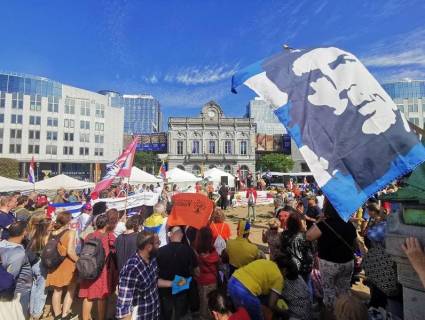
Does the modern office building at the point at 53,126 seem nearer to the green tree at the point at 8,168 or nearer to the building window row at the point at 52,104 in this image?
the building window row at the point at 52,104

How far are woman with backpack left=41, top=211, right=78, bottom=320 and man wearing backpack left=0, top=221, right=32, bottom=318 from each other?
2.18ft

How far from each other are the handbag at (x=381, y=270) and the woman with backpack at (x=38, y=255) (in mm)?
4938

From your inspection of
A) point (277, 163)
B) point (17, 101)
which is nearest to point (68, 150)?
point (17, 101)

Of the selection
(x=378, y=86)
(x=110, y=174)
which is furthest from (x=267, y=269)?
(x=110, y=174)

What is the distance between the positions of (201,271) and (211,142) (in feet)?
185

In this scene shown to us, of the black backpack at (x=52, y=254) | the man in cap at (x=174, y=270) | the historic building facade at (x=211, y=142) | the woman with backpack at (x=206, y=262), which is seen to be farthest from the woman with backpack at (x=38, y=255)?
the historic building facade at (x=211, y=142)

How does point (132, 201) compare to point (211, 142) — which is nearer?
point (132, 201)

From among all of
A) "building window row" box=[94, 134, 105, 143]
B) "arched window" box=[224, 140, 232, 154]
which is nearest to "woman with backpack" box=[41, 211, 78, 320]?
"arched window" box=[224, 140, 232, 154]

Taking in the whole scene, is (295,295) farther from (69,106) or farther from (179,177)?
(69,106)

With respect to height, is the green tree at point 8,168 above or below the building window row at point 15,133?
below

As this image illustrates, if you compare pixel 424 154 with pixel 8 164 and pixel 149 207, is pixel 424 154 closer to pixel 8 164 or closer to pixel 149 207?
pixel 149 207

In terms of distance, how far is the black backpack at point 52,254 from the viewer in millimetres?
4734

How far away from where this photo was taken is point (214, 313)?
2.82 meters

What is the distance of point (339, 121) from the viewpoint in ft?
8.50
